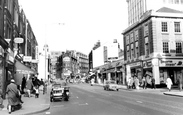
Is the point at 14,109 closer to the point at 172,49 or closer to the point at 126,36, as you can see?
the point at 172,49

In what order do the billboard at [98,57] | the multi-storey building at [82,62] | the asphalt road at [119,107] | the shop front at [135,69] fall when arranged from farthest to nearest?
the multi-storey building at [82,62], the billboard at [98,57], the shop front at [135,69], the asphalt road at [119,107]

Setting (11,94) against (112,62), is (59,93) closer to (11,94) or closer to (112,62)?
(11,94)

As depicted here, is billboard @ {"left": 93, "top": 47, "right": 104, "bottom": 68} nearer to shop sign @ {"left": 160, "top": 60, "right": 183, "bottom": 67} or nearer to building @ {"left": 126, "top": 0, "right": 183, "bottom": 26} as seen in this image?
building @ {"left": 126, "top": 0, "right": 183, "bottom": 26}

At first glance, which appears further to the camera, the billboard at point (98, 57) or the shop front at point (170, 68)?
the billboard at point (98, 57)

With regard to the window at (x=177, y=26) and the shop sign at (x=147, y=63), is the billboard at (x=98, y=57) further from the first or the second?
the window at (x=177, y=26)

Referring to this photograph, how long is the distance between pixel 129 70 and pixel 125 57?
3.49m

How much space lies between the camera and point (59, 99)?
20.8 m

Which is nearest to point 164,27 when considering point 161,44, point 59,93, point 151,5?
point 161,44

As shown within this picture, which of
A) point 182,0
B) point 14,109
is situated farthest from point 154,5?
point 14,109

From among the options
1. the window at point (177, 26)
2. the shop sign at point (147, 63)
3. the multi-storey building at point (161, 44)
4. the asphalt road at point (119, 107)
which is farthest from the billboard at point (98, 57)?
the asphalt road at point (119, 107)

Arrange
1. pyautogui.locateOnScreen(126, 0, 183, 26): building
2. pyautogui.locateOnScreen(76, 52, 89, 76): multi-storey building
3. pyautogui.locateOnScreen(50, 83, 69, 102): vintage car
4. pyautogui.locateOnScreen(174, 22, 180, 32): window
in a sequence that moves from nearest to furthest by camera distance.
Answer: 1. pyautogui.locateOnScreen(50, 83, 69, 102): vintage car
2. pyautogui.locateOnScreen(174, 22, 180, 32): window
3. pyautogui.locateOnScreen(126, 0, 183, 26): building
4. pyautogui.locateOnScreen(76, 52, 89, 76): multi-storey building

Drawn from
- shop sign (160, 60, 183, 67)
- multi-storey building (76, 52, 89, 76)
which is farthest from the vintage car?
multi-storey building (76, 52, 89, 76)

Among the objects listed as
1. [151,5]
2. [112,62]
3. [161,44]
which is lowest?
[112,62]

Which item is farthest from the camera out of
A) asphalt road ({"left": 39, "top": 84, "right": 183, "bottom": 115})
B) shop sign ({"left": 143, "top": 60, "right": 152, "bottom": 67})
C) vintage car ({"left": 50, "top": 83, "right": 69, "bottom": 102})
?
shop sign ({"left": 143, "top": 60, "right": 152, "bottom": 67})
